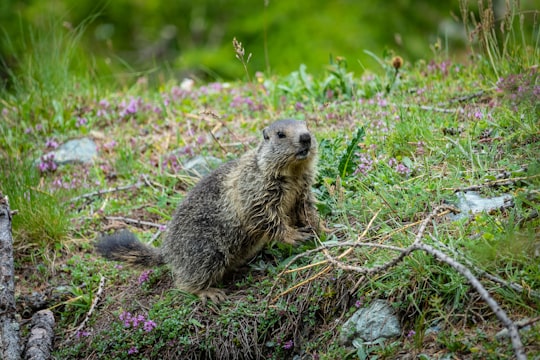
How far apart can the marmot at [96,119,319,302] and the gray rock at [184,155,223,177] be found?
1.06 m

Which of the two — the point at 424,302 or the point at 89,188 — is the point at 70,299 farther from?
the point at 424,302

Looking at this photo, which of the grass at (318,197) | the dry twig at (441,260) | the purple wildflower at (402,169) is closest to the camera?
the dry twig at (441,260)

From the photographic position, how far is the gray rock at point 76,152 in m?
6.40

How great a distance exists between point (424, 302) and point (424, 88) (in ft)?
9.69

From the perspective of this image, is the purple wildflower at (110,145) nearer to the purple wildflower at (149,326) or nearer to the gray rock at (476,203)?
the purple wildflower at (149,326)

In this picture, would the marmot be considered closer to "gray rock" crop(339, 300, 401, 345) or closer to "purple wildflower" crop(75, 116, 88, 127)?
"gray rock" crop(339, 300, 401, 345)

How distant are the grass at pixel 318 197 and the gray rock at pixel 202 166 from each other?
9 cm

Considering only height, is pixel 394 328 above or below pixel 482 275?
below

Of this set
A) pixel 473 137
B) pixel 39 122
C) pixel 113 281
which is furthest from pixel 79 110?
pixel 473 137

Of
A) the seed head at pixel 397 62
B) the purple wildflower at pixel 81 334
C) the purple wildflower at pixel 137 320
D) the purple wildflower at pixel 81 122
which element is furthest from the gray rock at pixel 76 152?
the seed head at pixel 397 62

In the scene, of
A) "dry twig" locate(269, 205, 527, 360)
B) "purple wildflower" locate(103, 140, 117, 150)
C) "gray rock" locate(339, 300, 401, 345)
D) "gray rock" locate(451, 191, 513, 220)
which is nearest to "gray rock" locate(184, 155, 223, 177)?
"purple wildflower" locate(103, 140, 117, 150)

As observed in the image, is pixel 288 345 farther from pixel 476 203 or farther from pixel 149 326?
pixel 476 203

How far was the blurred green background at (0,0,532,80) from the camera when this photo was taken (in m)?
8.38

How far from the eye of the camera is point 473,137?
15.7 feet
